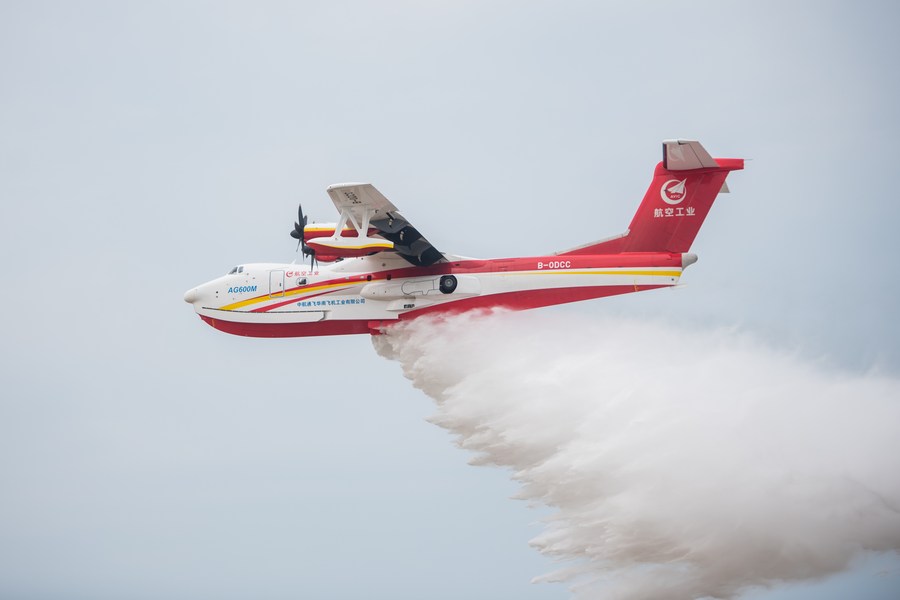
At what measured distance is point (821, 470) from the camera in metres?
22.6

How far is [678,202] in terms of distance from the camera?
26.9m

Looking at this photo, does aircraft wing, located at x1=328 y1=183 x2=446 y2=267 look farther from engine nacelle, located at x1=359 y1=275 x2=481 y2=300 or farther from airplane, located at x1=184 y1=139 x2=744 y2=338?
engine nacelle, located at x1=359 y1=275 x2=481 y2=300

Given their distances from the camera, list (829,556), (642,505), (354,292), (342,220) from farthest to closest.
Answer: (354,292) → (342,220) → (642,505) → (829,556)

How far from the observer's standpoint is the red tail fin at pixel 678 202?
26.8m

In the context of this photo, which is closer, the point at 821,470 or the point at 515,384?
the point at 821,470

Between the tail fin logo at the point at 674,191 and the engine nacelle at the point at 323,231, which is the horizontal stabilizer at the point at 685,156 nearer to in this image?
the tail fin logo at the point at 674,191

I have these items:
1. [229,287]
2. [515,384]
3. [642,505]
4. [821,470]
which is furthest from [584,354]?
[229,287]

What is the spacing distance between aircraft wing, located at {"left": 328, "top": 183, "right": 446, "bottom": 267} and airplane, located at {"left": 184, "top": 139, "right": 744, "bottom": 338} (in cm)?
2

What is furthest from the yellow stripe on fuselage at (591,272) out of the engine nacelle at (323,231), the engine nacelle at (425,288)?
the engine nacelle at (323,231)

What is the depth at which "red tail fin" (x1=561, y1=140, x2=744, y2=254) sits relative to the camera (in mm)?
26797

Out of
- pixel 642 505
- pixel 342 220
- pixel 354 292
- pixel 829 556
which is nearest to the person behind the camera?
pixel 829 556

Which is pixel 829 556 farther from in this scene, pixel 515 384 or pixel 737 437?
pixel 515 384

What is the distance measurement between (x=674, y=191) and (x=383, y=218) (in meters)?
5.95

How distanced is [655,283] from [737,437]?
431cm
